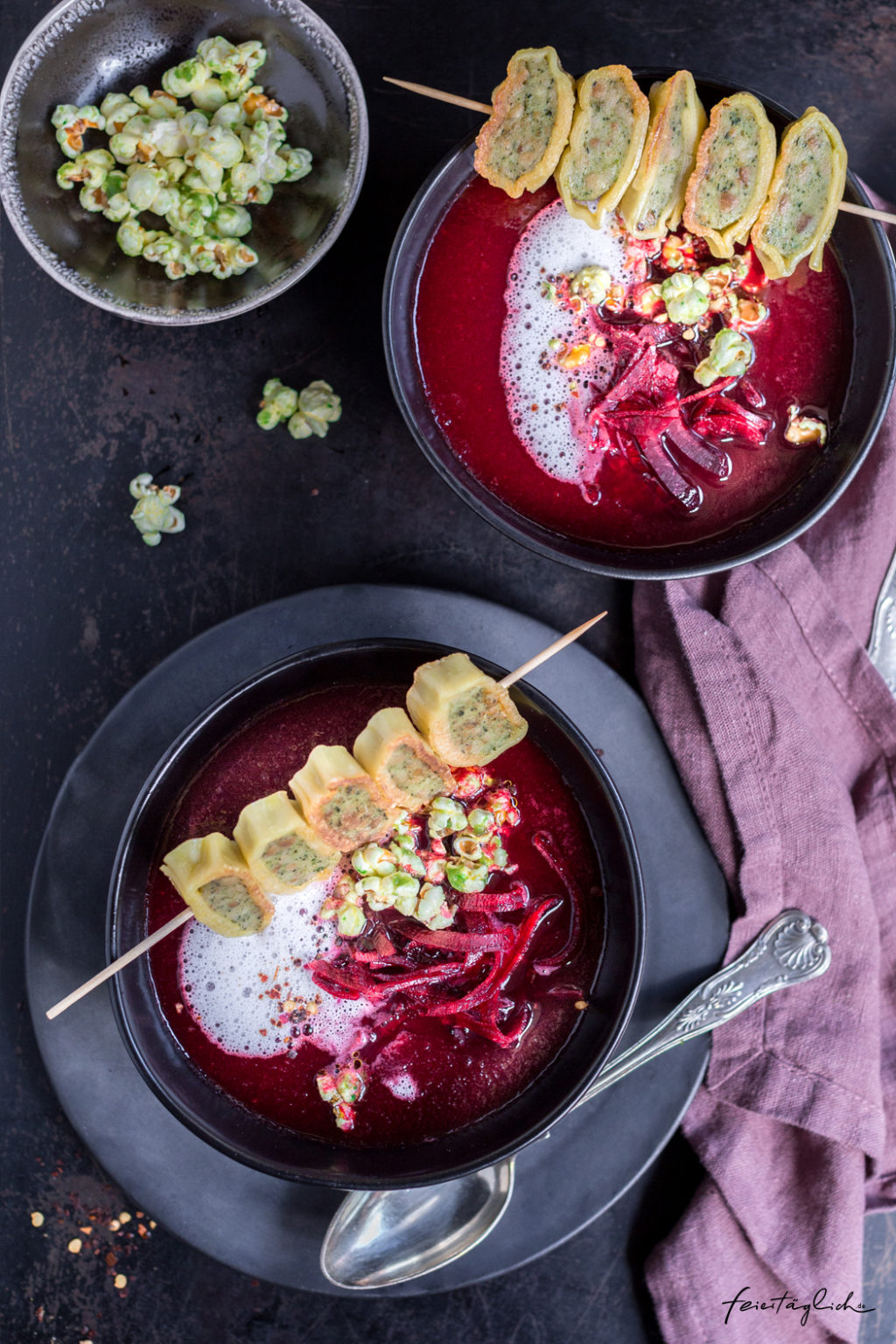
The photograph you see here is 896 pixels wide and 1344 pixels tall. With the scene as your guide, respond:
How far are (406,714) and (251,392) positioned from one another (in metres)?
1.02

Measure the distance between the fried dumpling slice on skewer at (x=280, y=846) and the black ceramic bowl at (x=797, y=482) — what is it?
772 millimetres

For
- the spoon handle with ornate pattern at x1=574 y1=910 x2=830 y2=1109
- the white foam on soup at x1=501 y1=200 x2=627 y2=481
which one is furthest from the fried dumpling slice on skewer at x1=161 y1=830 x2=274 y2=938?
the white foam on soup at x1=501 y1=200 x2=627 y2=481

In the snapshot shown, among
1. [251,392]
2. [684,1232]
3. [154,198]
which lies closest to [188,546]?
[251,392]

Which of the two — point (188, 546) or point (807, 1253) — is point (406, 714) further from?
point (807, 1253)

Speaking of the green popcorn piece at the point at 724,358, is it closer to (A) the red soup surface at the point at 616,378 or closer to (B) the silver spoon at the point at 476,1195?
(A) the red soup surface at the point at 616,378

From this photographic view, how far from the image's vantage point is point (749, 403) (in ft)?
7.98

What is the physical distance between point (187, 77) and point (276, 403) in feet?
2.51

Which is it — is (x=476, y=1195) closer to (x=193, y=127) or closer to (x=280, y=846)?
(x=280, y=846)

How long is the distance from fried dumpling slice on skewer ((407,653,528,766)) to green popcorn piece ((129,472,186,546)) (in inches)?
33.6

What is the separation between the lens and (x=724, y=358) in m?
2.35

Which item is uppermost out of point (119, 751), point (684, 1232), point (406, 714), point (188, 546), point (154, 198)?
point (154, 198)

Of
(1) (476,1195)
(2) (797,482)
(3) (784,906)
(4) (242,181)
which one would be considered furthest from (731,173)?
(1) (476,1195)

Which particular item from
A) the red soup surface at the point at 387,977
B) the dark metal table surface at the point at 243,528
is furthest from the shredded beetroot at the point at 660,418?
the red soup surface at the point at 387,977

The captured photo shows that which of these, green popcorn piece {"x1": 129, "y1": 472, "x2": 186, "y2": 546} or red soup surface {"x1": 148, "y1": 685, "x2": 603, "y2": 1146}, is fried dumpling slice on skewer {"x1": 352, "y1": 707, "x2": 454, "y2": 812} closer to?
red soup surface {"x1": 148, "y1": 685, "x2": 603, "y2": 1146}
